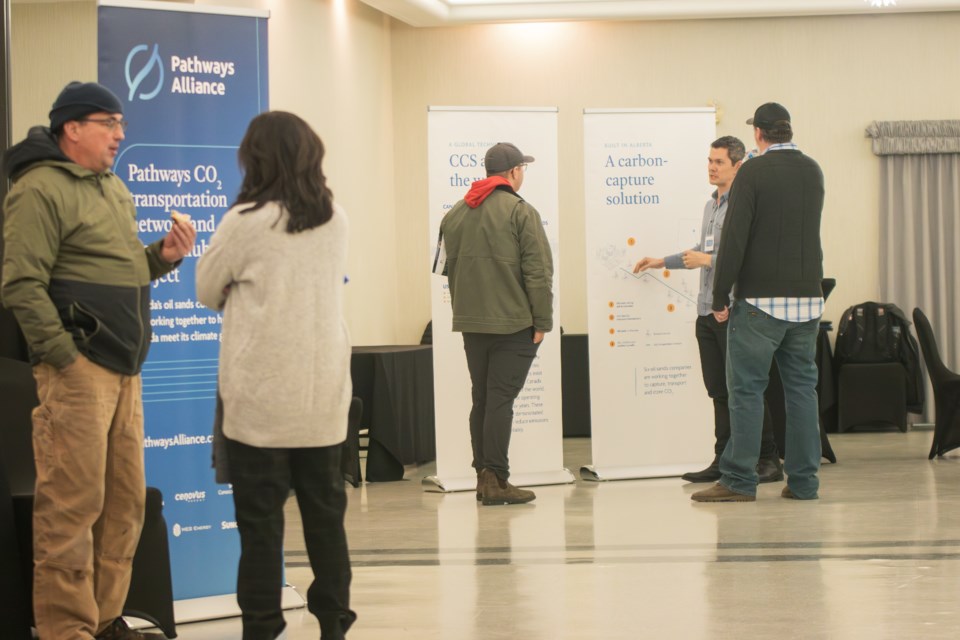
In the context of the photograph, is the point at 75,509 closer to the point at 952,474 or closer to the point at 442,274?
the point at 442,274

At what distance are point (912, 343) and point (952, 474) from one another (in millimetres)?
2834

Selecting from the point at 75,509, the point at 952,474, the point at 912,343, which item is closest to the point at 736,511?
the point at 952,474

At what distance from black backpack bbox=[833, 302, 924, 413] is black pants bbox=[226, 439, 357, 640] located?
675 cm

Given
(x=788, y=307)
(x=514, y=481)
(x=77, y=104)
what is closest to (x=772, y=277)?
(x=788, y=307)

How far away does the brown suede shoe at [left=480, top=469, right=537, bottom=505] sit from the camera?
572 centimetres

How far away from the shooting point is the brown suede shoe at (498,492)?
5719 mm

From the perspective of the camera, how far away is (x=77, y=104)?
10.1ft

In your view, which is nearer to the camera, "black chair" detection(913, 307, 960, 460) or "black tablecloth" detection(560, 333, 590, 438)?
"black chair" detection(913, 307, 960, 460)

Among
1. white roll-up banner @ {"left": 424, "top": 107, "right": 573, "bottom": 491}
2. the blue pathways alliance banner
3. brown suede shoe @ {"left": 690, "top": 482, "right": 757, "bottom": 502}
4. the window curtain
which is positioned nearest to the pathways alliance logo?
the blue pathways alliance banner

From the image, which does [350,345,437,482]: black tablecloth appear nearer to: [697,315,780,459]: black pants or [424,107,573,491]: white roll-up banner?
[424,107,573,491]: white roll-up banner

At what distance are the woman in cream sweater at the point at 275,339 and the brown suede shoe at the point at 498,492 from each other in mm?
2907

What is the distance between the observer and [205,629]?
3.63m

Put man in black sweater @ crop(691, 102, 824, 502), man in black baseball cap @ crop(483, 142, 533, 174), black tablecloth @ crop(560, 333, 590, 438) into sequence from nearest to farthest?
man in black sweater @ crop(691, 102, 824, 502)
man in black baseball cap @ crop(483, 142, 533, 174)
black tablecloth @ crop(560, 333, 590, 438)

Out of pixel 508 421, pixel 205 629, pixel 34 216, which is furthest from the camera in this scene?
pixel 508 421
